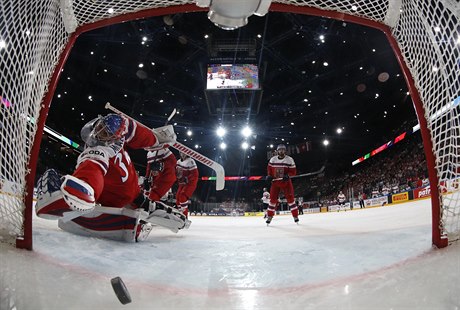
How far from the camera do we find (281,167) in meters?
5.42

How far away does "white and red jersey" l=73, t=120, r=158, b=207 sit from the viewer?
1668 mm

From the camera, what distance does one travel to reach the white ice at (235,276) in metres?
1.00

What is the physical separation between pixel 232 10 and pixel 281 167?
4556 mm

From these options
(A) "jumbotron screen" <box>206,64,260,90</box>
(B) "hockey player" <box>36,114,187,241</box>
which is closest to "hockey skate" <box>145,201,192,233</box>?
(B) "hockey player" <box>36,114,187,241</box>

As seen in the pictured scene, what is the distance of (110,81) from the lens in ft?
50.7

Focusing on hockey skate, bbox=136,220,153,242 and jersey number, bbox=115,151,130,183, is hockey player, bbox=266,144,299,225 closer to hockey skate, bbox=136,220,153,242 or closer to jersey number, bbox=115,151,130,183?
hockey skate, bbox=136,220,153,242

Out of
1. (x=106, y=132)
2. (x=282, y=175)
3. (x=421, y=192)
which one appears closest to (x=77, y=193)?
(x=106, y=132)

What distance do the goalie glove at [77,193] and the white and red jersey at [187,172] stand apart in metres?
3.94

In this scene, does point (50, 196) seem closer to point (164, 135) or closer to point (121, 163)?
point (121, 163)

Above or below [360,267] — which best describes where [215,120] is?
above

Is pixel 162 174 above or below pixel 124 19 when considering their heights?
below

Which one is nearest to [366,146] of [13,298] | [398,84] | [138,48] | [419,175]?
[398,84]

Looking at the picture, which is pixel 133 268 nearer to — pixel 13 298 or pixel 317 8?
pixel 13 298

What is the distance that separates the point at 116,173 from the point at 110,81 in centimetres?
1484
